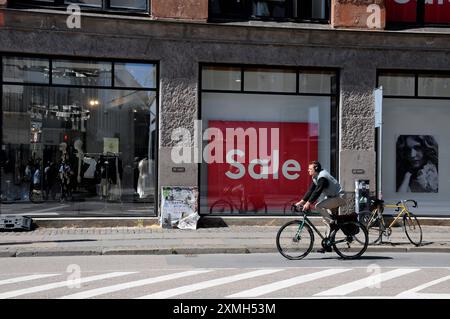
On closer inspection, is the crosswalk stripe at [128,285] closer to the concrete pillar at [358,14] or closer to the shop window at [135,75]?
the shop window at [135,75]

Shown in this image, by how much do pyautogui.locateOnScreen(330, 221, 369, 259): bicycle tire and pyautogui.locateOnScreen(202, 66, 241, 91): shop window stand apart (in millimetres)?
6495

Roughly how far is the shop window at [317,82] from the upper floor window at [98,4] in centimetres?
499

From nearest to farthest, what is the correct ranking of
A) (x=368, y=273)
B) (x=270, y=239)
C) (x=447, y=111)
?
1. (x=368, y=273)
2. (x=270, y=239)
3. (x=447, y=111)

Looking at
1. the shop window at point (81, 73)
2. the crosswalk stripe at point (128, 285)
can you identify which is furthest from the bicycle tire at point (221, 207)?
the crosswalk stripe at point (128, 285)

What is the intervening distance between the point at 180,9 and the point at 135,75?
7.35 feet

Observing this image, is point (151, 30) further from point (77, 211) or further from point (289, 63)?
point (77, 211)

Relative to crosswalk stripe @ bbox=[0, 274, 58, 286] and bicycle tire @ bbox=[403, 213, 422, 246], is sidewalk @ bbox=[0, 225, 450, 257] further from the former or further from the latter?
crosswalk stripe @ bbox=[0, 274, 58, 286]

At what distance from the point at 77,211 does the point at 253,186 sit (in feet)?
16.7

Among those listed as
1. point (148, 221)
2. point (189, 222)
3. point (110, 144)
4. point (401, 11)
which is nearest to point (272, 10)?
point (401, 11)

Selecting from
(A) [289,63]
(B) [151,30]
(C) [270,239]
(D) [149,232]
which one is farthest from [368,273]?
(B) [151,30]

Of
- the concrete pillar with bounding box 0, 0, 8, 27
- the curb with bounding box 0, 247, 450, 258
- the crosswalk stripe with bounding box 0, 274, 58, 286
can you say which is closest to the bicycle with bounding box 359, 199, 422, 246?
the curb with bounding box 0, 247, 450, 258

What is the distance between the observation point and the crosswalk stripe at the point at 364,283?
812 centimetres

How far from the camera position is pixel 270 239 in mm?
14039

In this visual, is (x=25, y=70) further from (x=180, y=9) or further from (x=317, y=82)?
(x=317, y=82)
